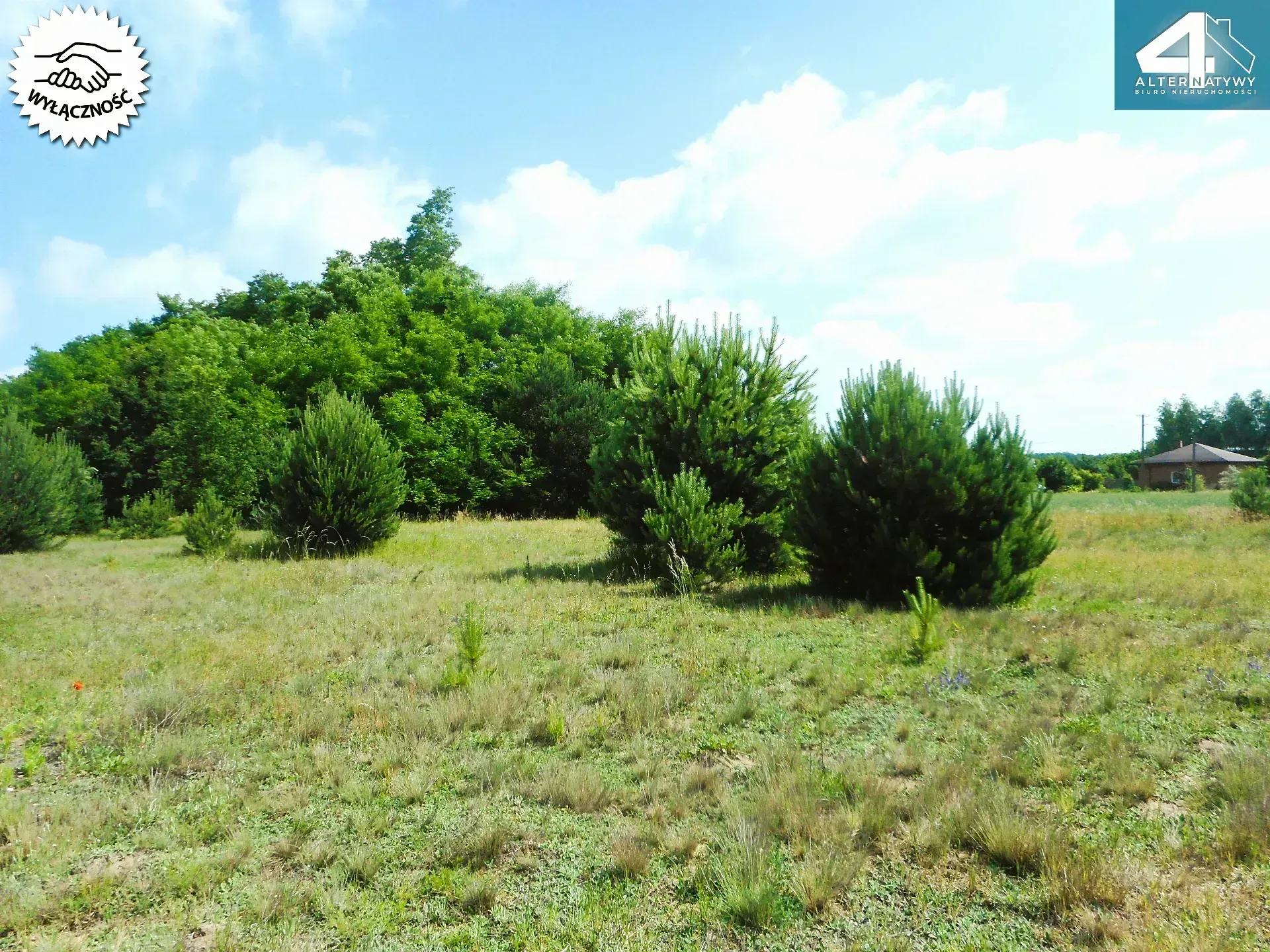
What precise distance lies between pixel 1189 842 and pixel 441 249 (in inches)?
1707

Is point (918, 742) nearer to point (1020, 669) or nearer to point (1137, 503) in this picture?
point (1020, 669)

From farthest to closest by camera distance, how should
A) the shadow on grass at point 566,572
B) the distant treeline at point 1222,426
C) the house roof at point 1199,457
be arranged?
the distant treeline at point 1222,426, the house roof at point 1199,457, the shadow on grass at point 566,572

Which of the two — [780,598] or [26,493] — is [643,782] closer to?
[780,598]

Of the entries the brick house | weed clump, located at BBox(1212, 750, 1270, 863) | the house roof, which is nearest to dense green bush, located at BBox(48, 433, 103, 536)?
weed clump, located at BBox(1212, 750, 1270, 863)

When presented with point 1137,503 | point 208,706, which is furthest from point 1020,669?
point 1137,503

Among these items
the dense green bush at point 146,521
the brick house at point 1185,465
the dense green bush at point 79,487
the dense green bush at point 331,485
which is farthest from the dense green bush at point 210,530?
the brick house at point 1185,465

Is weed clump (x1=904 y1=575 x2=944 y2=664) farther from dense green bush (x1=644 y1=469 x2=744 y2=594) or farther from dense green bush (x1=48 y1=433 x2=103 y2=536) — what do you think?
dense green bush (x1=48 y1=433 x2=103 y2=536)

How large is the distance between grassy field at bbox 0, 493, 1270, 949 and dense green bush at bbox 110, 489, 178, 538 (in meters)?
16.8

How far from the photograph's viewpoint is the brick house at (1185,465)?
217ft

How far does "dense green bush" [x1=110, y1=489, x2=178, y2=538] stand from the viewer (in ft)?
78.9

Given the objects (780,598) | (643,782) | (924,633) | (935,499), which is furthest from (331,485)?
(643,782)

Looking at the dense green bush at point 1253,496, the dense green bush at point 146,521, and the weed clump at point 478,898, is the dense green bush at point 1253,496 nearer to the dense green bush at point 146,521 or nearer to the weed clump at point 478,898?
the weed clump at point 478,898

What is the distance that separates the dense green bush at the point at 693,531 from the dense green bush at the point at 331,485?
8.60m

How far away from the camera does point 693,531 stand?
11.4m
